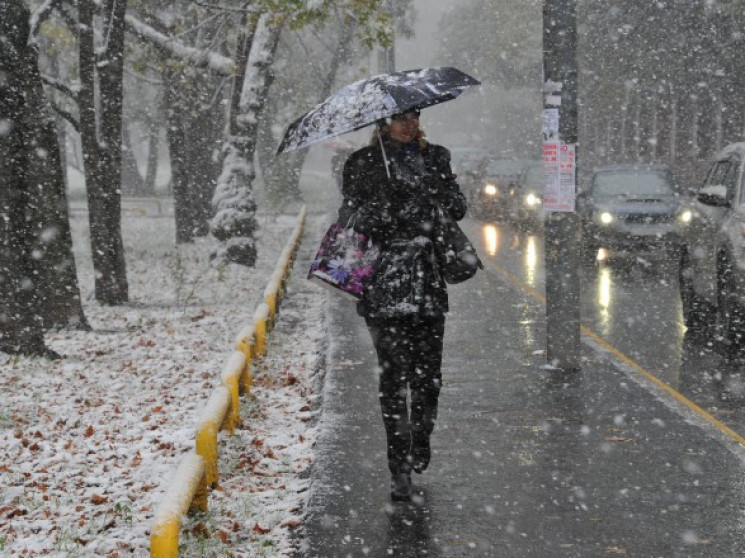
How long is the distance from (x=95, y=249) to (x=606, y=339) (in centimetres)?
686

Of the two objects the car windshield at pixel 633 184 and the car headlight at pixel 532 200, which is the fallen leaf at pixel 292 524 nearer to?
the car windshield at pixel 633 184

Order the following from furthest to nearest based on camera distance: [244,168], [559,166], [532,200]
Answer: [532,200], [244,168], [559,166]

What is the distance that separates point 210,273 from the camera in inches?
732

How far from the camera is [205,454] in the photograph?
5.86 meters

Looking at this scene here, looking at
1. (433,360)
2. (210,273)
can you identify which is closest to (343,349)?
(433,360)

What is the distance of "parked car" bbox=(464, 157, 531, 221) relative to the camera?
86.3ft

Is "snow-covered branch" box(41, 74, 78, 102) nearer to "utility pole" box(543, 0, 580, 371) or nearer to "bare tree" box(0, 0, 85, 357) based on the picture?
"bare tree" box(0, 0, 85, 357)

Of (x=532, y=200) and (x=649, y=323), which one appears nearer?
(x=649, y=323)

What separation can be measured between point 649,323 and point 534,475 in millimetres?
5699

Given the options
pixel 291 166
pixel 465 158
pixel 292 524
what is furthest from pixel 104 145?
pixel 465 158

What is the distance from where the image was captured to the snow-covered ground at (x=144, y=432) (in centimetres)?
550

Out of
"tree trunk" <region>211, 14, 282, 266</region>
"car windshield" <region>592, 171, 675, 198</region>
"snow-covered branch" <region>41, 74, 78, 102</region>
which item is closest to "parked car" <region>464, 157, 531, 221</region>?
"car windshield" <region>592, 171, 675, 198</region>

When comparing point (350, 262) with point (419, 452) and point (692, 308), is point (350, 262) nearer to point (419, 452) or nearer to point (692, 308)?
point (419, 452)

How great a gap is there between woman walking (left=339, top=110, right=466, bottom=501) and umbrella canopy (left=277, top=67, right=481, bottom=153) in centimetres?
14
